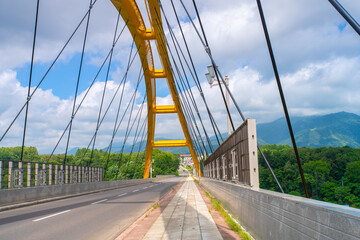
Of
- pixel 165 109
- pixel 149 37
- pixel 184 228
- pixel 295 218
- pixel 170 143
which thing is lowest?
pixel 184 228

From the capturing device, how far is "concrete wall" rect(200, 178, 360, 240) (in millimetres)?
2488

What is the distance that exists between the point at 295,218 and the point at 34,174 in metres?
14.7

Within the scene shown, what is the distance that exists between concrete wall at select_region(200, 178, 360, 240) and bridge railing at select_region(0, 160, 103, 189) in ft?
34.2

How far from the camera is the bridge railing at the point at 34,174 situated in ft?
41.8

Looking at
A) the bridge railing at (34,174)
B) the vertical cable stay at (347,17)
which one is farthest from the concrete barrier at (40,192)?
the vertical cable stay at (347,17)

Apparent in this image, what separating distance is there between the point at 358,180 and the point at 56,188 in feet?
246

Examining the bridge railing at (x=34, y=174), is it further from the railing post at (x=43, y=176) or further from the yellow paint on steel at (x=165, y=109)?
the yellow paint on steel at (x=165, y=109)

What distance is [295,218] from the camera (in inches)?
137

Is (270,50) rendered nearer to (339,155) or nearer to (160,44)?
(160,44)

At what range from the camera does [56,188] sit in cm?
1628

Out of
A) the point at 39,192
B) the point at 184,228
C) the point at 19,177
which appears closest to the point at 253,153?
the point at 184,228

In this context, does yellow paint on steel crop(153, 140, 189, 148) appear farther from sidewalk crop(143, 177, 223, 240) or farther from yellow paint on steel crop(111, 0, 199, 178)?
sidewalk crop(143, 177, 223, 240)


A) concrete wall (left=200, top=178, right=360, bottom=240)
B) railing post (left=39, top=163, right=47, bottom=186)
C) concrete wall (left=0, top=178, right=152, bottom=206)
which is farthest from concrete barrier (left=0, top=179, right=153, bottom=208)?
concrete wall (left=200, top=178, right=360, bottom=240)

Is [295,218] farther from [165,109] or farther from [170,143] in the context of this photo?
[170,143]
